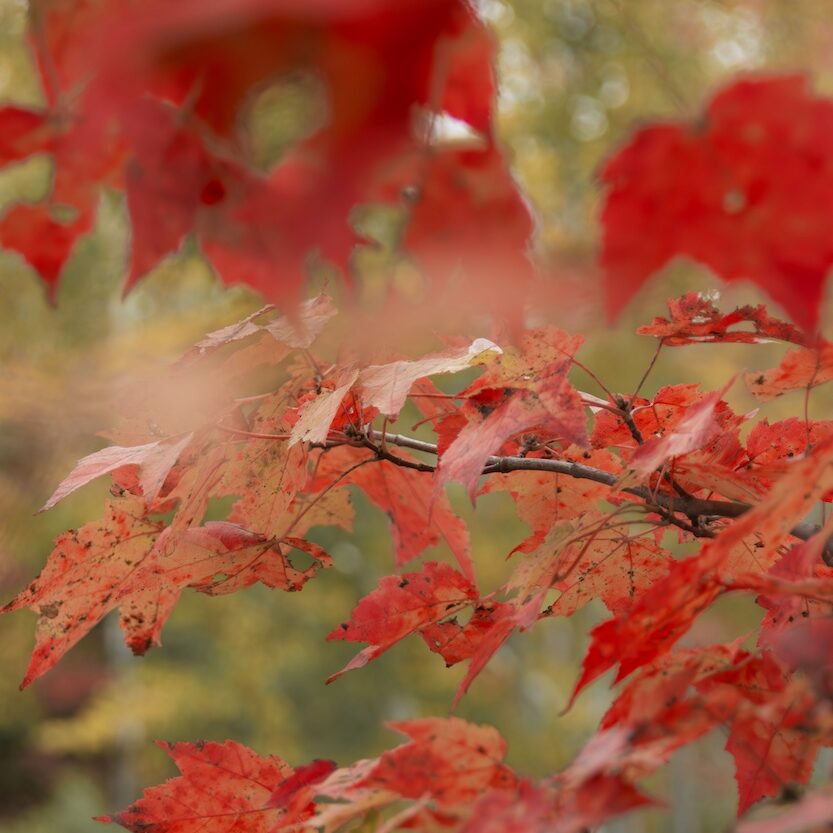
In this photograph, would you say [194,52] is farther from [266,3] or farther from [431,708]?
[431,708]

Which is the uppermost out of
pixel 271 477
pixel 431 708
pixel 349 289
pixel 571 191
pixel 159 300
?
pixel 349 289

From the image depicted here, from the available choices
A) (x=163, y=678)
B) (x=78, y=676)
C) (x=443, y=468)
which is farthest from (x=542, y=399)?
(x=78, y=676)

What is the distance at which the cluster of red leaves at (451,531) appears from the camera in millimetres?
375

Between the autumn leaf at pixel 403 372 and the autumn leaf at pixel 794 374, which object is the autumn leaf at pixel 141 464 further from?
the autumn leaf at pixel 794 374

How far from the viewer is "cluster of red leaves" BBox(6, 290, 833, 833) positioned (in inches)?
14.8

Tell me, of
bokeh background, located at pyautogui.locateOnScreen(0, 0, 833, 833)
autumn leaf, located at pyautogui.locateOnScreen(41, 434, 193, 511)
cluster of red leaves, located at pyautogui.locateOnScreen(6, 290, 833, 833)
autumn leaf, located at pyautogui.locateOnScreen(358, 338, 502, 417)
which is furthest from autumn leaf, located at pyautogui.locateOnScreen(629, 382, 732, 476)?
bokeh background, located at pyautogui.locateOnScreen(0, 0, 833, 833)

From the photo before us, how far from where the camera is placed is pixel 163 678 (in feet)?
14.0

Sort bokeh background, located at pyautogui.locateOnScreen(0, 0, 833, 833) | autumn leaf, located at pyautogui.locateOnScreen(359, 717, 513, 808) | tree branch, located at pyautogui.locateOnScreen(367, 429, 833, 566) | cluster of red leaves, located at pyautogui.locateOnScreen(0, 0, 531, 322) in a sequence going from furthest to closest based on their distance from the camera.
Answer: bokeh background, located at pyautogui.locateOnScreen(0, 0, 833, 833), tree branch, located at pyautogui.locateOnScreen(367, 429, 833, 566), autumn leaf, located at pyautogui.locateOnScreen(359, 717, 513, 808), cluster of red leaves, located at pyautogui.locateOnScreen(0, 0, 531, 322)

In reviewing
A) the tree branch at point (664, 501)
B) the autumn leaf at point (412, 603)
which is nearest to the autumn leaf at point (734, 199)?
the tree branch at point (664, 501)

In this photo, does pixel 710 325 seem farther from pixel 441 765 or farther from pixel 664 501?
pixel 441 765

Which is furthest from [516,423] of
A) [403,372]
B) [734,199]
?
[734,199]

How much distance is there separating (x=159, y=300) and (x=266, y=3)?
4181 millimetres

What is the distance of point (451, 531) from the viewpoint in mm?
637

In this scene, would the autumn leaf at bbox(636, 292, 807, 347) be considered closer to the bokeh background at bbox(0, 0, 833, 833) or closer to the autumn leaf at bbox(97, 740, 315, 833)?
the autumn leaf at bbox(97, 740, 315, 833)
